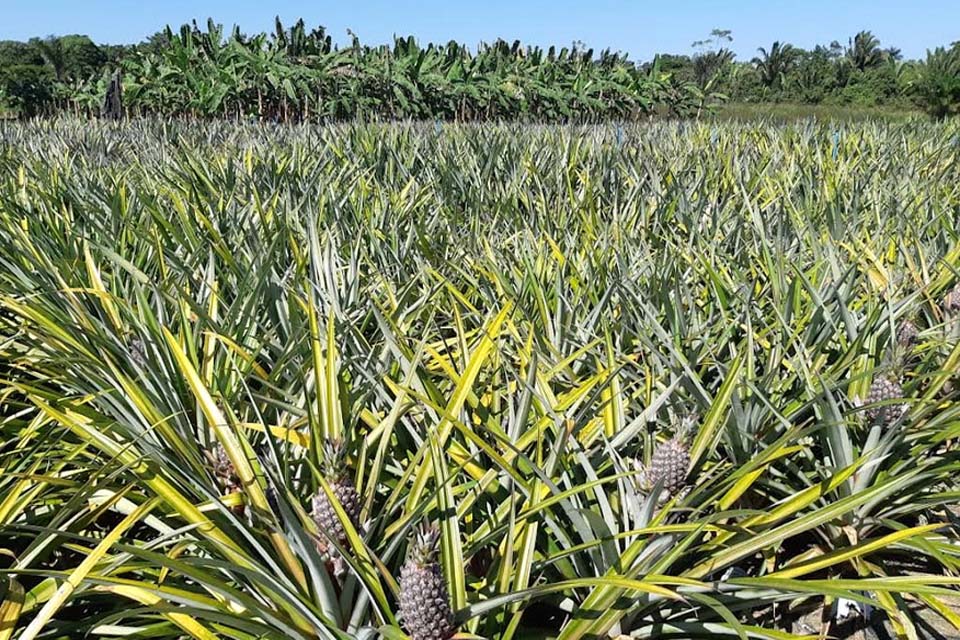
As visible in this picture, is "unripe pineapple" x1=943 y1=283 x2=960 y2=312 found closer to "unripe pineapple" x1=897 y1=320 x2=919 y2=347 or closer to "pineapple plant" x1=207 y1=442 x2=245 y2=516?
"unripe pineapple" x1=897 y1=320 x2=919 y2=347

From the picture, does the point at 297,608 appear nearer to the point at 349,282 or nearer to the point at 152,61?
the point at 349,282

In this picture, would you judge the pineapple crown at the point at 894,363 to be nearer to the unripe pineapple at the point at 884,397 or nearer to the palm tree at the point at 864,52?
the unripe pineapple at the point at 884,397

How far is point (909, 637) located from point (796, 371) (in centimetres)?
54

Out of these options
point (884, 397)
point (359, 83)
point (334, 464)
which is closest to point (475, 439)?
point (334, 464)

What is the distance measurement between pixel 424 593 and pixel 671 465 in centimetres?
43

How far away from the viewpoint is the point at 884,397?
1496 millimetres

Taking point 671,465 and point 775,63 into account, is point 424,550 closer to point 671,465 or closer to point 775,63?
point 671,465

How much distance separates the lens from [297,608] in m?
1.11

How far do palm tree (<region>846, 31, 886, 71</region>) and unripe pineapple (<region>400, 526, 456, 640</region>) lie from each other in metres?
43.0

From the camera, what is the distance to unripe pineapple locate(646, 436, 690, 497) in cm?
118

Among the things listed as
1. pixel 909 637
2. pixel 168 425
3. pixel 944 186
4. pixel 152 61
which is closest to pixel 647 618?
pixel 909 637

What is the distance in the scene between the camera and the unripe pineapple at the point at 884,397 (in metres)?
1.49

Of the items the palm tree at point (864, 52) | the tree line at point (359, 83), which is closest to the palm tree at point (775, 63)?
the palm tree at point (864, 52)

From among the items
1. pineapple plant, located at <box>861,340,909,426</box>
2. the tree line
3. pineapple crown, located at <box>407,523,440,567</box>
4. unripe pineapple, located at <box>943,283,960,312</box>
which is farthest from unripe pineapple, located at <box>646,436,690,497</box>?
the tree line
